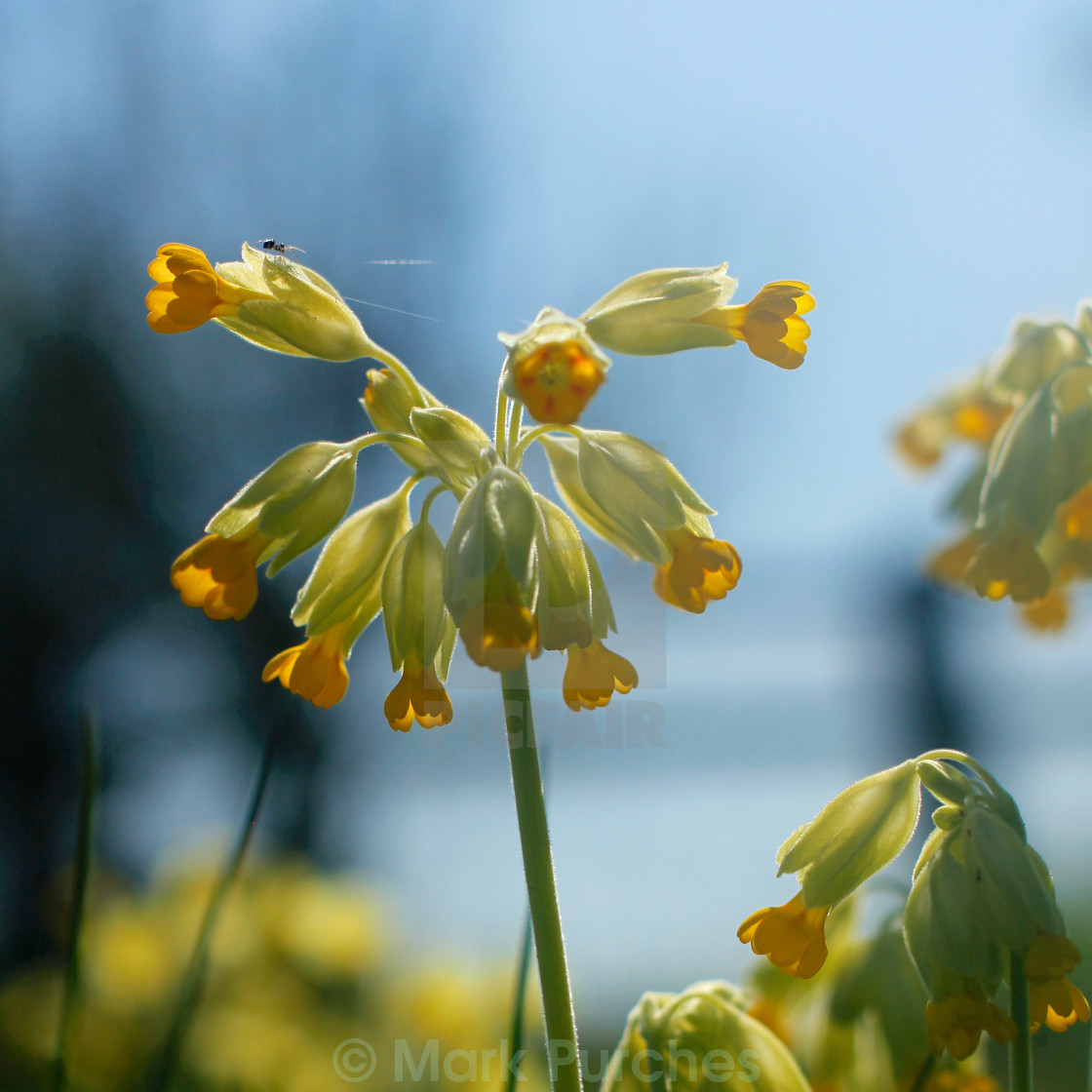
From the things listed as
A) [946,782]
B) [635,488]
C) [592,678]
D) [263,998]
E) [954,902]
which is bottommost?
[263,998]

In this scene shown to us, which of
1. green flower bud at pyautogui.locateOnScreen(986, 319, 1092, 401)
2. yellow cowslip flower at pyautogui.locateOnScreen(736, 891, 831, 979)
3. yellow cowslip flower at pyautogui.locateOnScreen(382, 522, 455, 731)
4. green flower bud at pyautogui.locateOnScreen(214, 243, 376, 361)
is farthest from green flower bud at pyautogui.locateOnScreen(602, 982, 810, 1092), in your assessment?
green flower bud at pyautogui.locateOnScreen(986, 319, 1092, 401)

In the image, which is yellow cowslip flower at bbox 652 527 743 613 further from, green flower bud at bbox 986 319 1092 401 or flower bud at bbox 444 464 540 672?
green flower bud at bbox 986 319 1092 401

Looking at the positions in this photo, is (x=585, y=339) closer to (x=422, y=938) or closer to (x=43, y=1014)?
(x=43, y=1014)

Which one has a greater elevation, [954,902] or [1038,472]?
[1038,472]

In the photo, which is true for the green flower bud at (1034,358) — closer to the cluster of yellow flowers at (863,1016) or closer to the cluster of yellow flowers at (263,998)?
the cluster of yellow flowers at (863,1016)

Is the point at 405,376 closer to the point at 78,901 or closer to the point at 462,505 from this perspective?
the point at 462,505

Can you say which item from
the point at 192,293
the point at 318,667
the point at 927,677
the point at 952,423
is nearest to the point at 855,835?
the point at 318,667
